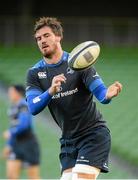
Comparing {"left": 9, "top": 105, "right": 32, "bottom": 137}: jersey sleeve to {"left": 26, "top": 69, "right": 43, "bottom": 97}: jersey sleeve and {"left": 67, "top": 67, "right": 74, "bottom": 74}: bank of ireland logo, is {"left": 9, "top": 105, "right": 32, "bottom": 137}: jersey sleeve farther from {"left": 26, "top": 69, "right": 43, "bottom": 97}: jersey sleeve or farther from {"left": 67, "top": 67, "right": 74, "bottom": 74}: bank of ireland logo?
{"left": 67, "top": 67, "right": 74, "bottom": 74}: bank of ireland logo

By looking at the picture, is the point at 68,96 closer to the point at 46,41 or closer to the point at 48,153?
the point at 46,41

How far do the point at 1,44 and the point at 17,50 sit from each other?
99 centimetres

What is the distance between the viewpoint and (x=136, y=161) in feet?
41.9

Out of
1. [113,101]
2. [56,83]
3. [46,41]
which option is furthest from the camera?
[113,101]

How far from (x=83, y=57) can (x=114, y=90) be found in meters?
0.47

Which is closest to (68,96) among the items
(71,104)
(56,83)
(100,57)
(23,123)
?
(71,104)

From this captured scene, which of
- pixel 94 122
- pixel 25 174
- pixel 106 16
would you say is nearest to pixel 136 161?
pixel 25 174

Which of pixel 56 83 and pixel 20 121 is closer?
pixel 56 83

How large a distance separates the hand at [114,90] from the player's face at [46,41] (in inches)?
28.8

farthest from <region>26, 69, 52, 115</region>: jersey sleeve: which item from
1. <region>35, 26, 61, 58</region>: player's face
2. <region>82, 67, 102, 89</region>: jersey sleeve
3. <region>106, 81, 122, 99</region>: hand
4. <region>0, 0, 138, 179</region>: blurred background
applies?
<region>0, 0, 138, 179</region>: blurred background

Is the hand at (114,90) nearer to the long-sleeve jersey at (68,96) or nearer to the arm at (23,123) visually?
the long-sleeve jersey at (68,96)

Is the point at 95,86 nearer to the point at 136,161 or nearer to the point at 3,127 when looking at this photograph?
the point at 136,161

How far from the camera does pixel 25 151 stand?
37.0 feet

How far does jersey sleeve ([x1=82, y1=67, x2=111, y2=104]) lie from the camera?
6.30 meters
